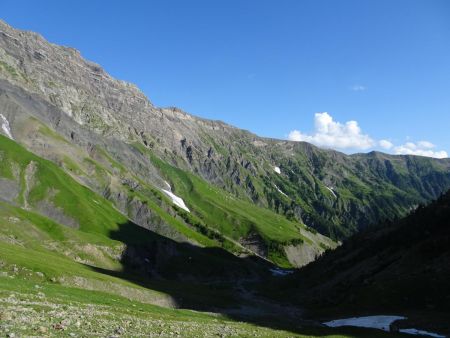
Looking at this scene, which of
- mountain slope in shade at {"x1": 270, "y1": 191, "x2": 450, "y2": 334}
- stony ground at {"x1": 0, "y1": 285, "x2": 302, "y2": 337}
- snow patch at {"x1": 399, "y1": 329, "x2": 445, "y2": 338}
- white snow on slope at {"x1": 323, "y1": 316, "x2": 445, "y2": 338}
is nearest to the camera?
stony ground at {"x1": 0, "y1": 285, "x2": 302, "y2": 337}

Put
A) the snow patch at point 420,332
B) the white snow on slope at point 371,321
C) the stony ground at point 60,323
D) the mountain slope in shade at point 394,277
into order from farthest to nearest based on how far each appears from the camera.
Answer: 1. the mountain slope in shade at point 394,277
2. the white snow on slope at point 371,321
3. the snow patch at point 420,332
4. the stony ground at point 60,323

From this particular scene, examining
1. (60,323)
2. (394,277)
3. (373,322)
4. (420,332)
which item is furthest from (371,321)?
(60,323)

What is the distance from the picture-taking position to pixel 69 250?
11456 centimetres

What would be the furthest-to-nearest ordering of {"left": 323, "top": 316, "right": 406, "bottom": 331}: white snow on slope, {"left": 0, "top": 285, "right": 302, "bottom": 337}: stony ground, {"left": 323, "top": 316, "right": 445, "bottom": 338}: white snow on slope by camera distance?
{"left": 323, "top": 316, "right": 406, "bottom": 331}: white snow on slope, {"left": 323, "top": 316, "right": 445, "bottom": 338}: white snow on slope, {"left": 0, "top": 285, "right": 302, "bottom": 337}: stony ground

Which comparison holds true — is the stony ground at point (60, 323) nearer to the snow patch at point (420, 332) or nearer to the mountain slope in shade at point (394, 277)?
the snow patch at point (420, 332)

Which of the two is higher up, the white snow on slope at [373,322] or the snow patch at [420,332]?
the snow patch at [420,332]

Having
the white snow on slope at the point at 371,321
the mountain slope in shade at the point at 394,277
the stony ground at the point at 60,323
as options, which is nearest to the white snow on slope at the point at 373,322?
the white snow on slope at the point at 371,321

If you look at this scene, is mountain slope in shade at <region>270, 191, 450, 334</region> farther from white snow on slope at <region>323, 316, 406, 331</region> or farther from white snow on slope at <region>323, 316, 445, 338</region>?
white snow on slope at <region>323, 316, 406, 331</region>


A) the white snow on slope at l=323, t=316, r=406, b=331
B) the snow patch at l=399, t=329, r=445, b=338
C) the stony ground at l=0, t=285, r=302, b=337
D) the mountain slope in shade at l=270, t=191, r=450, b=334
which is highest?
the mountain slope in shade at l=270, t=191, r=450, b=334

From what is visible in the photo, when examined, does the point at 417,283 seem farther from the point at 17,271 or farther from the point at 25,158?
the point at 25,158

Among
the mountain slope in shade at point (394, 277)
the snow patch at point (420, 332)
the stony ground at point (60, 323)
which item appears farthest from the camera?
the mountain slope in shade at point (394, 277)

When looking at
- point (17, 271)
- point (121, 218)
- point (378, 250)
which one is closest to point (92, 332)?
point (17, 271)

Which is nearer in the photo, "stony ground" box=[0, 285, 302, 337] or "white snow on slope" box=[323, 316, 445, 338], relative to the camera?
"stony ground" box=[0, 285, 302, 337]

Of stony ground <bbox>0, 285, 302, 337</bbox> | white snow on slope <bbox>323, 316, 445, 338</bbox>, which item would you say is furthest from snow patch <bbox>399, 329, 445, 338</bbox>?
stony ground <bbox>0, 285, 302, 337</bbox>
